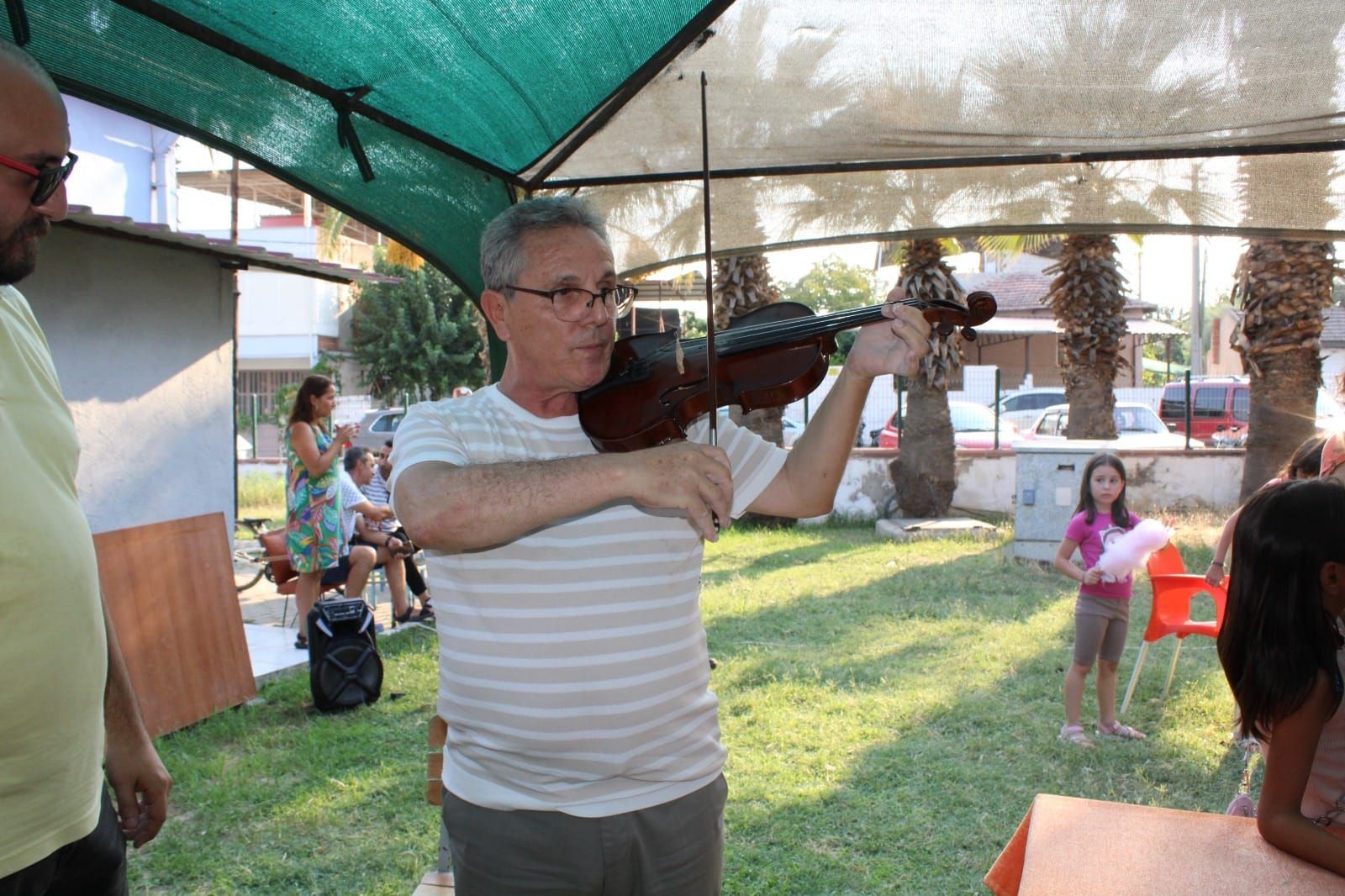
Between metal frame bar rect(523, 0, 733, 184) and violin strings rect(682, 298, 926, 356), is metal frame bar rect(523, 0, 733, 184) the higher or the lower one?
the higher one

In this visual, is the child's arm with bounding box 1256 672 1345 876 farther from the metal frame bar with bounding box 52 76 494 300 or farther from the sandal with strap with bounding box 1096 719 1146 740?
the sandal with strap with bounding box 1096 719 1146 740

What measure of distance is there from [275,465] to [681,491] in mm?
20311

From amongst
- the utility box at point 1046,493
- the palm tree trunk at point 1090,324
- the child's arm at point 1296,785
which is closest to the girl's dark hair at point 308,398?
the child's arm at point 1296,785

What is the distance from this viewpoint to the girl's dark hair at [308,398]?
6320 millimetres

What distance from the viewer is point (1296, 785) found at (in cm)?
201

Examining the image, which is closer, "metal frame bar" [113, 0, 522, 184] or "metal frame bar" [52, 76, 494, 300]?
"metal frame bar" [113, 0, 522, 184]

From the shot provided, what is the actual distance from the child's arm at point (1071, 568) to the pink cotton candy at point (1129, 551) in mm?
53

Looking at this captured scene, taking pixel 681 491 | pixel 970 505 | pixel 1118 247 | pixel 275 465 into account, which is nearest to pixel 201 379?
pixel 681 491

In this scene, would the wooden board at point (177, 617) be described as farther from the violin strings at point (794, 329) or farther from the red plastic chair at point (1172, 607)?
the red plastic chair at point (1172, 607)

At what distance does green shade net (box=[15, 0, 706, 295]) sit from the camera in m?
2.19

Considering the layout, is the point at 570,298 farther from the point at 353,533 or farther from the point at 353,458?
the point at 353,458

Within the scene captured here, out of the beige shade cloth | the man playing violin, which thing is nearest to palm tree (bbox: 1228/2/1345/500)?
the beige shade cloth

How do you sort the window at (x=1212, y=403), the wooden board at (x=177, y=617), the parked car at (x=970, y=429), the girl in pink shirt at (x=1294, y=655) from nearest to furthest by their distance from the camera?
1. the girl in pink shirt at (x=1294, y=655)
2. the wooden board at (x=177, y=617)
3. the parked car at (x=970, y=429)
4. the window at (x=1212, y=403)

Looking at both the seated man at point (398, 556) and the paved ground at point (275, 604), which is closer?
the seated man at point (398, 556)
